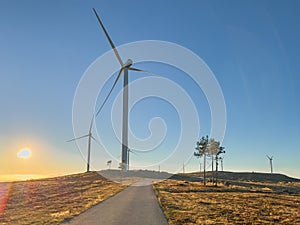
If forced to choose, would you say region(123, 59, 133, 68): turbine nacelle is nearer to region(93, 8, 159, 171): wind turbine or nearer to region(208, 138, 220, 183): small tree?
region(93, 8, 159, 171): wind turbine

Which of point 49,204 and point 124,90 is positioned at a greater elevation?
point 124,90

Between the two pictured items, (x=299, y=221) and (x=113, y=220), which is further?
(x=299, y=221)

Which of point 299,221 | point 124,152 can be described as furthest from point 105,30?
point 299,221

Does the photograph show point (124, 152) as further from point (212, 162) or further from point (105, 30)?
point (105, 30)

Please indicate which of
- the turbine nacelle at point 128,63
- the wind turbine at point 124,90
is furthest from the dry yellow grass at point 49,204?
the turbine nacelle at point 128,63

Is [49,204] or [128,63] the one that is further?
[128,63]

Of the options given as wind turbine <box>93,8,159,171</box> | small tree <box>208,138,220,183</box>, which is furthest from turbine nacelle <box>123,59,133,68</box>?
small tree <box>208,138,220,183</box>

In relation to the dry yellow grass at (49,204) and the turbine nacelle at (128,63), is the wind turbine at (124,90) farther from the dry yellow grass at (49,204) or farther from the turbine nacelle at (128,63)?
the dry yellow grass at (49,204)

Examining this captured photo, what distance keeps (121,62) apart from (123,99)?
11.4 metres

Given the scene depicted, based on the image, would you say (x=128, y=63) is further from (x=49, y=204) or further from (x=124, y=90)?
(x=49, y=204)

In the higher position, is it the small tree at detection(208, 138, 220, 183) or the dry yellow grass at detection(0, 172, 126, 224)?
the small tree at detection(208, 138, 220, 183)

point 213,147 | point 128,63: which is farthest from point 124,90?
point 213,147

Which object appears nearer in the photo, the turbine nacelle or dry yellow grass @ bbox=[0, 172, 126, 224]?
dry yellow grass @ bbox=[0, 172, 126, 224]

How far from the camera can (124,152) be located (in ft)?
226
